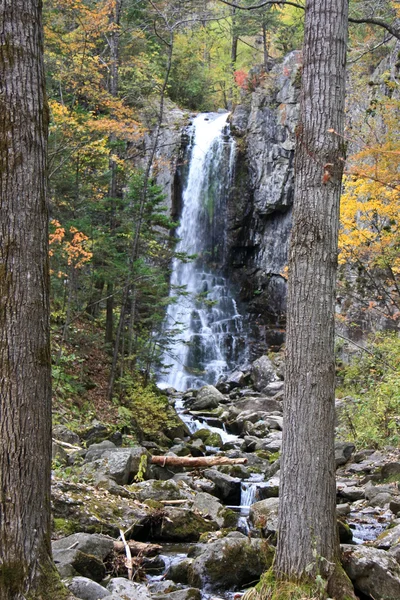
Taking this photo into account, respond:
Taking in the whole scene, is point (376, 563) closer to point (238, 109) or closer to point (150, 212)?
point (150, 212)

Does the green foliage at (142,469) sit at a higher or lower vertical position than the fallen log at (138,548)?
higher

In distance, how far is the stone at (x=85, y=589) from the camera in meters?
3.55

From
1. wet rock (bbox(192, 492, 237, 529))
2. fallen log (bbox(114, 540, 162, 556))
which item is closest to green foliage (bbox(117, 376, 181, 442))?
wet rock (bbox(192, 492, 237, 529))

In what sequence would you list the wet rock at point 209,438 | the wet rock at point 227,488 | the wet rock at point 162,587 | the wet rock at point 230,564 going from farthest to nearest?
the wet rock at point 209,438
the wet rock at point 227,488
the wet rock at point 230,564
the wet rock at point 162,587

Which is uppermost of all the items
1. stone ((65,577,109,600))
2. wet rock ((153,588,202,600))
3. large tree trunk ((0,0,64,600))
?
large tree trunk ((0,0,64,600))

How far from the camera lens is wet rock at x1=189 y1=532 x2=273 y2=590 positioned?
465 centimetres

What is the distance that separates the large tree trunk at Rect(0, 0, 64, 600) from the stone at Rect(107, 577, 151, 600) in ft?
3.43

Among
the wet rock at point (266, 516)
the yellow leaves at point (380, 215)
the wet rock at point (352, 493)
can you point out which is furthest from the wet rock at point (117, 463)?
the yellow leaves at point (380, 215)

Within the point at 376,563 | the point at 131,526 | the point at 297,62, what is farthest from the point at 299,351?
the point at 297,62

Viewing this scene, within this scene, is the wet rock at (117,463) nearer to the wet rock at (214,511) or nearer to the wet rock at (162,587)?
the wet rock at (214,511)

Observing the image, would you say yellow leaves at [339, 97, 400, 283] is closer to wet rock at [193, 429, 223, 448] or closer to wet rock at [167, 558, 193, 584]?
wet rock at [193, 429, 223, 448]

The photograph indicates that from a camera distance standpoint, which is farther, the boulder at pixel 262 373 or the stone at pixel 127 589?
the boulder at pixel 262 373

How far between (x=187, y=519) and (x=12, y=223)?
4.38m

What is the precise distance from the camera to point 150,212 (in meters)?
12.5
